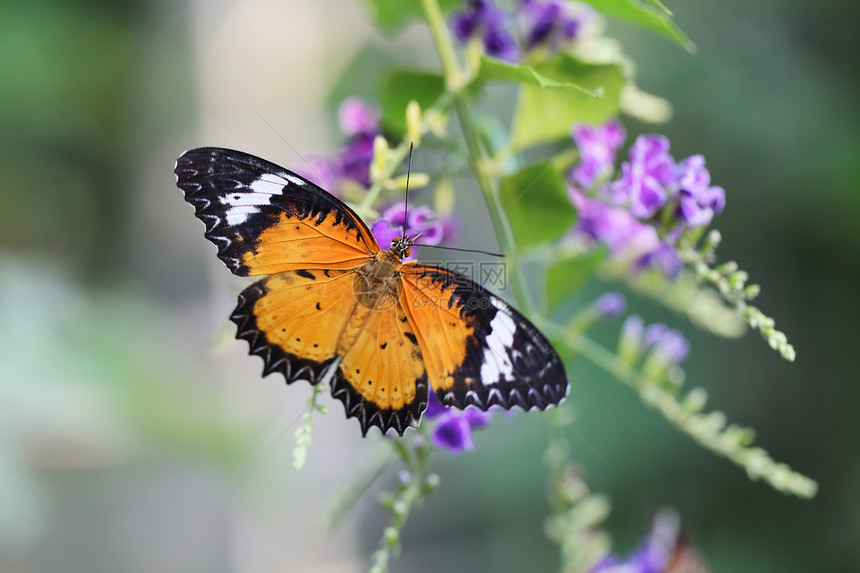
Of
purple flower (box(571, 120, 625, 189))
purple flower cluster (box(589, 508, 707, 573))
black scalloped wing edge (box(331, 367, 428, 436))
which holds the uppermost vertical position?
purple flower (box(571, 120, 625, 189))

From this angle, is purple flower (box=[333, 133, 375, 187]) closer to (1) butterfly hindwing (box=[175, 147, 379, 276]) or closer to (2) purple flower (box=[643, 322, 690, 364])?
(1) butterfly hindwing (box=[175, 147, 379, 276])

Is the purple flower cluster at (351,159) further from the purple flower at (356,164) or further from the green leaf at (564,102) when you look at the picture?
the green leaf at (564,102)

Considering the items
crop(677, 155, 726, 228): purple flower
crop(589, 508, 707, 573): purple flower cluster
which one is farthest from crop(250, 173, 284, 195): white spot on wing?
crop(589, 508, 707, 573): purple flower cluster

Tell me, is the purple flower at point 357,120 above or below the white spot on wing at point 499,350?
above

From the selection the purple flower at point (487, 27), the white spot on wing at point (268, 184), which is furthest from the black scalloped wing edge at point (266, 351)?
the purple flower at point (487, 27)

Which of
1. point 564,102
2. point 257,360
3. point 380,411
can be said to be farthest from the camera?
point 257,360

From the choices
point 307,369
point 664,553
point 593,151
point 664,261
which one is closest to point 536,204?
point 593,151

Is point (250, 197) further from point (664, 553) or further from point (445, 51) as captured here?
point (664, 553)
